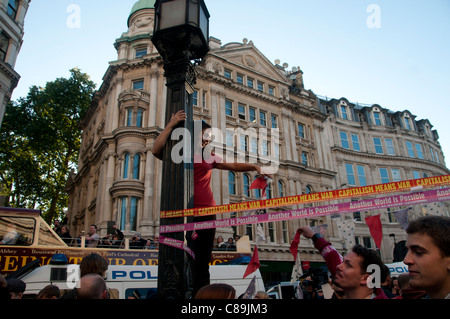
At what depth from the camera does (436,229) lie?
2.10m

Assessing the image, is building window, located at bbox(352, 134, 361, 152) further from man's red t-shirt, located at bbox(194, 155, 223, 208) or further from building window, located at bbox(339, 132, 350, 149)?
man's red t-shirt, located at bbox(194, 155, 223, 208)

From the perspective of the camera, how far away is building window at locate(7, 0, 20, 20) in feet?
83.8

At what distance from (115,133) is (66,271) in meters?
18.6

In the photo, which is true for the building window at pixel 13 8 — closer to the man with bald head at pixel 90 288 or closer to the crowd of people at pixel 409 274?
the crowd of people at pixel 409 274

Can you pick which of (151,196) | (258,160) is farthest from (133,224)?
(258,160)

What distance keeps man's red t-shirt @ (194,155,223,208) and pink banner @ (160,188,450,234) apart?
49 centimetres

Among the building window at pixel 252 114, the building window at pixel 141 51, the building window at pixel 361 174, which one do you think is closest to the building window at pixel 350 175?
the building window at pixel 361 174

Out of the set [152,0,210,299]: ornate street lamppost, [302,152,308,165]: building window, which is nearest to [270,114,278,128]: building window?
[302,152,308,165]: building window

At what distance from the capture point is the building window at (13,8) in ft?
83.8

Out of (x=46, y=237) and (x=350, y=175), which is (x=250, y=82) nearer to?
(x=350, y=175)

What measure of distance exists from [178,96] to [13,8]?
2980 centimetres

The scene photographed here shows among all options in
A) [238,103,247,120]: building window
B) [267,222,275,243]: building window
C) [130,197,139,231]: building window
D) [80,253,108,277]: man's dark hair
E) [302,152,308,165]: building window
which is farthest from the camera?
[302,152,308,165]: building window

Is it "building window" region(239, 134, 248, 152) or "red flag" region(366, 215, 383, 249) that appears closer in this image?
"red flag" region(366, 215, 383, 249)
